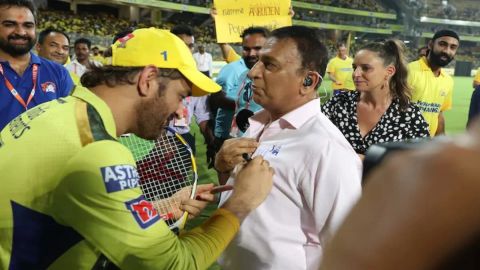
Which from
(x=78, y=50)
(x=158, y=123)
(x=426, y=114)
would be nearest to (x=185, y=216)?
(x=158, y=123)

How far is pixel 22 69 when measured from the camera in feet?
13.8

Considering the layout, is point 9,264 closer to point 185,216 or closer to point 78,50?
point 185,216

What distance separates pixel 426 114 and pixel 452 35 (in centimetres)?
105

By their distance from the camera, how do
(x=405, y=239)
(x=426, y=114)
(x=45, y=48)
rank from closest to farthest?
(x=405, y=239) < (x=426, y=114) < (x=45, y=48)

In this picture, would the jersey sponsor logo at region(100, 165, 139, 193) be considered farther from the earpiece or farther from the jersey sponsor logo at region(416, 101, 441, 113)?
the jersey sponsor logo at region(416, 101, 441, 113)

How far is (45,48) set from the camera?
22.0ft

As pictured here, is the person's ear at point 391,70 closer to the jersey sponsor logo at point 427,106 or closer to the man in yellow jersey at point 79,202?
the jersey sponsor logo at point 427,106

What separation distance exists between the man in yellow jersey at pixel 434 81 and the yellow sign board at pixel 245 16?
1.66 metres

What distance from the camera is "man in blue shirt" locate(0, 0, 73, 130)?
4062 mm

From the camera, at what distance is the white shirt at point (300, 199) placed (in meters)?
1.90

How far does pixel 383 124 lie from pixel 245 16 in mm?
2873

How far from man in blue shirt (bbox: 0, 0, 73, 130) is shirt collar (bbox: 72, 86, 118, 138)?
2.60m

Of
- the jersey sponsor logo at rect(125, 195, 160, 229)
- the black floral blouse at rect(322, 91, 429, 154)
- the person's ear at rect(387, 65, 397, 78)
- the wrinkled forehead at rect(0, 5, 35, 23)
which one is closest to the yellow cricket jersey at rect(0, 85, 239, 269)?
the jersey sponsor logo at rect(125, 195, 160, 229)

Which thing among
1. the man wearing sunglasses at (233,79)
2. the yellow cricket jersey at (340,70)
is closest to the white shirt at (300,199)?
the man wearing sunglasses at (233,79)
